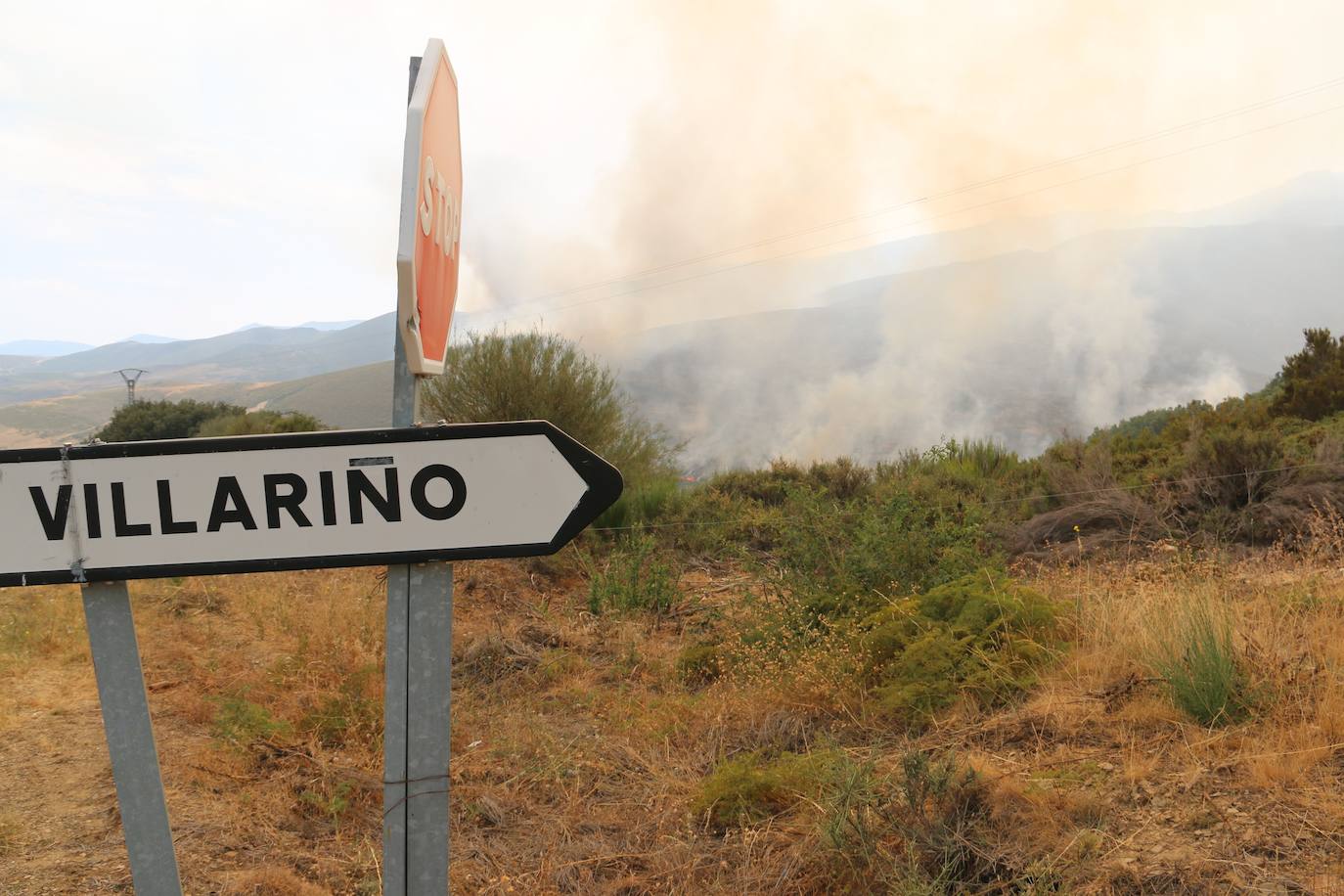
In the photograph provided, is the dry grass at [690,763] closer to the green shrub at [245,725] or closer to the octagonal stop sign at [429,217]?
the green shrub at [245,725]

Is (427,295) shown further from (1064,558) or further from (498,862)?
(1064,558)

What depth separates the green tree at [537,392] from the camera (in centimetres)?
1276

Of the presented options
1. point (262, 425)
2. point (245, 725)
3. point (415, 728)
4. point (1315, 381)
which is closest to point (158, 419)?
point (262, 425)

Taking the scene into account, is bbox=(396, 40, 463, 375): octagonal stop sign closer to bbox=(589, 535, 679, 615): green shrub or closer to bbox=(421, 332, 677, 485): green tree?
bbox=(589, 535, 679, 615): green shrub

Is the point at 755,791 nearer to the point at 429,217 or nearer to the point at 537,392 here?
the point at 429,217

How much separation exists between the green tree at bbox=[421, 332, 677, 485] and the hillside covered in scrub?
411 centimetres

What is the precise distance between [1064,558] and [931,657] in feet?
15.5

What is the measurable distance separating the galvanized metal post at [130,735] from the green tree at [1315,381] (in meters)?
16.0

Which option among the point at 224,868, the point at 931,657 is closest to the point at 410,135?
the point at 224,868

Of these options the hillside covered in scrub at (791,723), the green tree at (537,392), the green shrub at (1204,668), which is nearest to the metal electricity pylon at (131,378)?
the green tree at (537,392)


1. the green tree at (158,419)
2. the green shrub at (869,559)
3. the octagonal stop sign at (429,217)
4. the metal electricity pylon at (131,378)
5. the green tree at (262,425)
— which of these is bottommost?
the green shrub at (869,559)

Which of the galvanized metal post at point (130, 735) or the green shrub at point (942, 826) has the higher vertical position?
the galvanized metal post at point (130, 735)

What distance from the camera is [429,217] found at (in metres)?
1.44

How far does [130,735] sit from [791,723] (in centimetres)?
342
